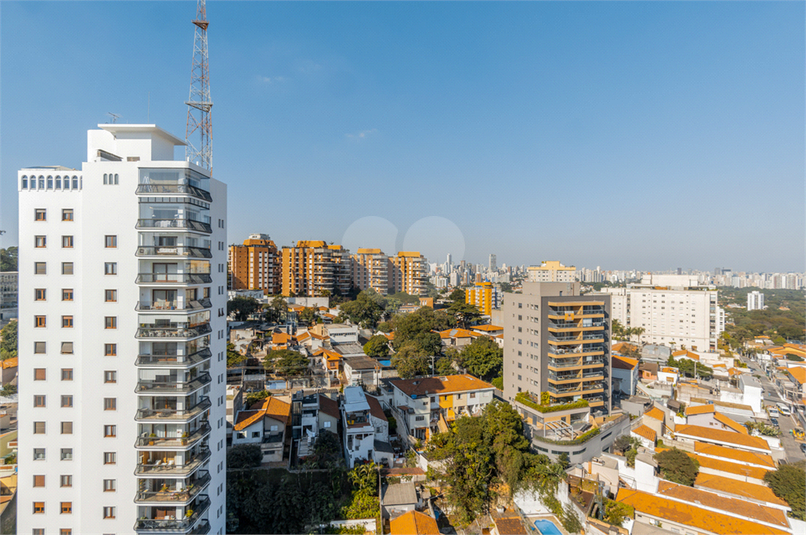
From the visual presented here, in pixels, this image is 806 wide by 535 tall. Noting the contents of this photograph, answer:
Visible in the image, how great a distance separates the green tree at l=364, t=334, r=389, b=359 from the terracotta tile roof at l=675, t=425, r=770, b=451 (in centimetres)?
1569

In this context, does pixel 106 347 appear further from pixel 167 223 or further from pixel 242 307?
pixel 242 307

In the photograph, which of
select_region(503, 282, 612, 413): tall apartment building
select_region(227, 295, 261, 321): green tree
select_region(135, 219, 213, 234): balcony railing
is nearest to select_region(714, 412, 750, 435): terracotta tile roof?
select_region(503, 282, 612, 413): tall apartment building

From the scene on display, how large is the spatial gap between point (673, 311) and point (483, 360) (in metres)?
27.2

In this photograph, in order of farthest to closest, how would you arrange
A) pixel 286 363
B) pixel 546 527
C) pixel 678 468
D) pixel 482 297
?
1. pixel 482 297
2. pixel 286 363
3. pixel 678 468
4. pixel 546 527

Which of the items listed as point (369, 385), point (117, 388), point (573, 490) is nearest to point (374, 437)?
point (369, 385)

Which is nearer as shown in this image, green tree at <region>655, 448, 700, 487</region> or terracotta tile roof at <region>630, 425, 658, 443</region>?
green tree at <region>655, 448, 700, 487</region>

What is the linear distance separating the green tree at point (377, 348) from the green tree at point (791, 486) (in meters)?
18.2

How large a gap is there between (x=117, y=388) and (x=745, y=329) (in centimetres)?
4930

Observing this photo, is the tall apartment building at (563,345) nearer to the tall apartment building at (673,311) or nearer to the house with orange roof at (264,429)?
the house with orange roof at (264,429)

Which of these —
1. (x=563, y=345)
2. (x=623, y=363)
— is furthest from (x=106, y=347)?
(x=623, y=363)

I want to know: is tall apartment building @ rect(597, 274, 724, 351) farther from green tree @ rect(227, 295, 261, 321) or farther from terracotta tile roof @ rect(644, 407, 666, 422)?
green tree @ rect(227, 295, 261, 321)

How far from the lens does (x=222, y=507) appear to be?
8516mm

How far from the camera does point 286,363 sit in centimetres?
1934

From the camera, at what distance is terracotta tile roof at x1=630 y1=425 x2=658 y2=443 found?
1548 cm
